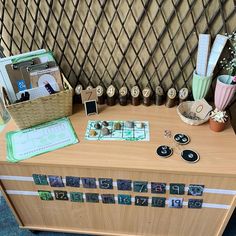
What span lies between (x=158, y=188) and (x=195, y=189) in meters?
0.16

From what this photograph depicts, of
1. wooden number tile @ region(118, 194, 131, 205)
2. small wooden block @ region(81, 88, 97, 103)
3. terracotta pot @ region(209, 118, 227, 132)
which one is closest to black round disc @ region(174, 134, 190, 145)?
terracotta pot @ region(209, 118, 227, 132)

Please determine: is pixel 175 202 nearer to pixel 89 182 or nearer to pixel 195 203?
pixel 195 203

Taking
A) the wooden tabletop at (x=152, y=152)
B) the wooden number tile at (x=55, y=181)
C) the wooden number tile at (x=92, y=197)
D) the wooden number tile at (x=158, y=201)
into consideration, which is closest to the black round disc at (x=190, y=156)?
the wooden tabletop at (x=152, y=152)

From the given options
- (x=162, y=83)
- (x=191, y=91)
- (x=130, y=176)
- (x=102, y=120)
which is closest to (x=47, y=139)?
(x=102, y=120)

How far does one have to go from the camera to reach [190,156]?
1.06m

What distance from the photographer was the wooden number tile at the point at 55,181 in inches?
44.8

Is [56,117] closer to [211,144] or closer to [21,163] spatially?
[21,163]

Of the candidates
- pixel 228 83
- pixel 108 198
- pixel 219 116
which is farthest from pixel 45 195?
pixel 228 83

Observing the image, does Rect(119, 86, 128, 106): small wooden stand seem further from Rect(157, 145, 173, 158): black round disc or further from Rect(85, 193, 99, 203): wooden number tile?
Rect(85, 193, 99, 203): wooden number tile

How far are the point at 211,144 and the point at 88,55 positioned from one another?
2.48 feet

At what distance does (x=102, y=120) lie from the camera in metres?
1.27

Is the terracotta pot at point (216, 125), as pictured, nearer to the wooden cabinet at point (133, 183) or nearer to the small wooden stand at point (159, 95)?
the wooden cabinet at point (133, 183)

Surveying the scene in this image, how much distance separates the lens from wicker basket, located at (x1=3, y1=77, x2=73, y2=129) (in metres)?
1.14

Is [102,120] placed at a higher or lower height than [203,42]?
lower
